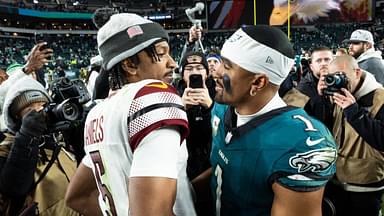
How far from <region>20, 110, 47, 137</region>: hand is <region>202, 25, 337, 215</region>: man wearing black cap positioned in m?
0.73

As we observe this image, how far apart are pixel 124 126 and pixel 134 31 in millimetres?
345

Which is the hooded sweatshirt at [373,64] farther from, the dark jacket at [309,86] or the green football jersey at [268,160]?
the green football jersey at [268,160]

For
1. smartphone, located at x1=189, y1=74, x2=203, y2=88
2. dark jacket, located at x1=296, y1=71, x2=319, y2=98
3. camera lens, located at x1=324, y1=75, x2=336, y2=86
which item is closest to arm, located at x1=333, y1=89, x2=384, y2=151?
camera lens, located at x1=324, y1=75, x2=336, y2=86

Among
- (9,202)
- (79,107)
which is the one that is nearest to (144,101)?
(79,107)

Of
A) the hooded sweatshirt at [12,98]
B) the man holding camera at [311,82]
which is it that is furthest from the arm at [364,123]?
the hooded sweatshirt at [12,98]

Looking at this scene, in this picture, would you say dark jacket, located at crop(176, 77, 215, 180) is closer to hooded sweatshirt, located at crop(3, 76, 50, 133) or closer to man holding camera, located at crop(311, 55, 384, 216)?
hooded sweatshirt, located at crop(3, 76, 50, 133)

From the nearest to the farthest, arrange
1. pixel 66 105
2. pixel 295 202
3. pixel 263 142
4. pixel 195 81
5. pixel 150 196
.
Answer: pixel 150 196 → pixel 295 202 → pixel 263 142 → pixel 66 105 → pixel 195 81

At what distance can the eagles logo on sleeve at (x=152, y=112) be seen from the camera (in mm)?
981

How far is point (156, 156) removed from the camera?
38.2 inches

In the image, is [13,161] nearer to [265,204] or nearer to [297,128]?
[265,204]

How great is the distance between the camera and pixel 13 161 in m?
1.67

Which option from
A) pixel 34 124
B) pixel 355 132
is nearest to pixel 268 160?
pixel 34 124

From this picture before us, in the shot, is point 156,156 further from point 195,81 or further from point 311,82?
point 311,82

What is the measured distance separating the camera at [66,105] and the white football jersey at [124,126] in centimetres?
37
